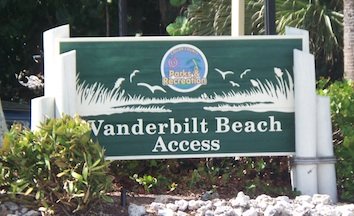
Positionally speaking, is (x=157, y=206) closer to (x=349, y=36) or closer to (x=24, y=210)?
(x=24, y=210)

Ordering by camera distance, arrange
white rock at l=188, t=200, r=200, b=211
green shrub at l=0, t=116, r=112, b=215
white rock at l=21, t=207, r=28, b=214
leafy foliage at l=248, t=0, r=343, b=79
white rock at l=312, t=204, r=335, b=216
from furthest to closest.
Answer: leafy foliage at l=248, t=0, r=343, b=79 < white rock at l=188, t=200, r=200, b=211 < white rock at l=312, t=204, r=335, b=216 < white rock at l=21, t=207, r=28, b=214 < green shrub at l=0, t=116, r=112, b=215

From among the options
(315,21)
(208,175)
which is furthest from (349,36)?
(208,175)

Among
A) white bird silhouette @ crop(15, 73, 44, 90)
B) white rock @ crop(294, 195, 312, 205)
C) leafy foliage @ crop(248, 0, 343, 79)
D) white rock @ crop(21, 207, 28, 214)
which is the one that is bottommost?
white rock @ crop(294, 195, 312, 205)

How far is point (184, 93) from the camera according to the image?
880 cm

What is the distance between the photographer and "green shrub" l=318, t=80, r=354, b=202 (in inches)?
364

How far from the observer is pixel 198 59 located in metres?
8.83

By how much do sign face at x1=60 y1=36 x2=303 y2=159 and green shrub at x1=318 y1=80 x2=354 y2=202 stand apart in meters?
0.87

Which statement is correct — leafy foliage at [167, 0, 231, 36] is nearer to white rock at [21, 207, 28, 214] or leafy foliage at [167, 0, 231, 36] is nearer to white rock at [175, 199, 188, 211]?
white rock at [175, 199, 188, 211]

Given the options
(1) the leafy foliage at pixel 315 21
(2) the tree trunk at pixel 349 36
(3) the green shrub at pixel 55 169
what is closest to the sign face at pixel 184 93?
(3) the green shrub at pixel 55 169

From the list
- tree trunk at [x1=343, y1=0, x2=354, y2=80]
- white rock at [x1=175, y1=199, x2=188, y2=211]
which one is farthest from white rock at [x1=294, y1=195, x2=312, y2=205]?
tree trunk at [x1=343, y1=0, x2=354, y2=80]

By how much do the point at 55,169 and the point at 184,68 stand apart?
2.07 metres

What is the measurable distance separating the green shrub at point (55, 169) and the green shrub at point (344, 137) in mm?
3233

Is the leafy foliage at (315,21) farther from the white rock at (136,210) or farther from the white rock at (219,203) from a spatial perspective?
the white rock at (136,210)

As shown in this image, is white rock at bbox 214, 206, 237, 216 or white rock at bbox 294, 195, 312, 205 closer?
white rock at bbox 214, 206, 237, 216
